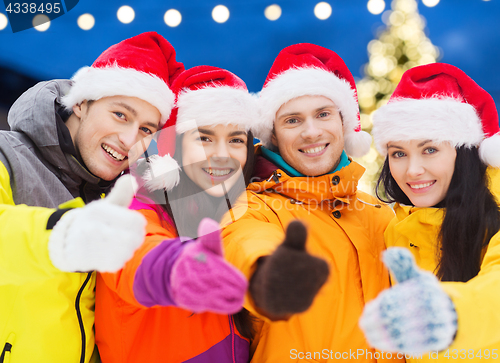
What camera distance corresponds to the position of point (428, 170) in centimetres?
136

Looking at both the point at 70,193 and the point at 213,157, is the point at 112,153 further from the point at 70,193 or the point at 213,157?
the point at 213,157

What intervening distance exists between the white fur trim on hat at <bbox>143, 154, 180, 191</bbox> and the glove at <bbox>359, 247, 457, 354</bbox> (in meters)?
0.96

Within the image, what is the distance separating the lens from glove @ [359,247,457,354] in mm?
666

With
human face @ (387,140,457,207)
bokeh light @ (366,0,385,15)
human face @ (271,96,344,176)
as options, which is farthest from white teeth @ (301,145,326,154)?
bokeh light @ (366,0,385,15)

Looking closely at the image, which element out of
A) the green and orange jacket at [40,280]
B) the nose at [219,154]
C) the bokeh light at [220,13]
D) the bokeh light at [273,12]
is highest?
the bokeh light at [273,12]

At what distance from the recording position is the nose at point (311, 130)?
156 centimetres

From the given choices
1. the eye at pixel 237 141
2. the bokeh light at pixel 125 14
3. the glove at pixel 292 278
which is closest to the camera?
the glove at pixel 292 278

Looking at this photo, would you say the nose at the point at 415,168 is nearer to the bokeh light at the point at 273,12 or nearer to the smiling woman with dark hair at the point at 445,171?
the smiling woman with dark hair at the point at 445,171

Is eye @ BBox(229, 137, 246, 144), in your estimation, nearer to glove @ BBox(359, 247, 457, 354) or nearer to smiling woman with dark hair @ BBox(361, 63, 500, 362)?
smiling woman with dark hair @ BBox(361, 63, 500, 362)

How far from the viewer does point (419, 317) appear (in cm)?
67

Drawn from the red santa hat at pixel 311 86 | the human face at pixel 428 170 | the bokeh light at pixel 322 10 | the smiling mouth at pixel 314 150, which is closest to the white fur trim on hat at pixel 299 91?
the red santa hat at pixel 311 86

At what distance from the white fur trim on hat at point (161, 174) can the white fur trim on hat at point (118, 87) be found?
0.94 ft

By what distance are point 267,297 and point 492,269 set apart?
28.0 inches

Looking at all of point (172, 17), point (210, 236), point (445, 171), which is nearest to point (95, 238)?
point (210, 236)
